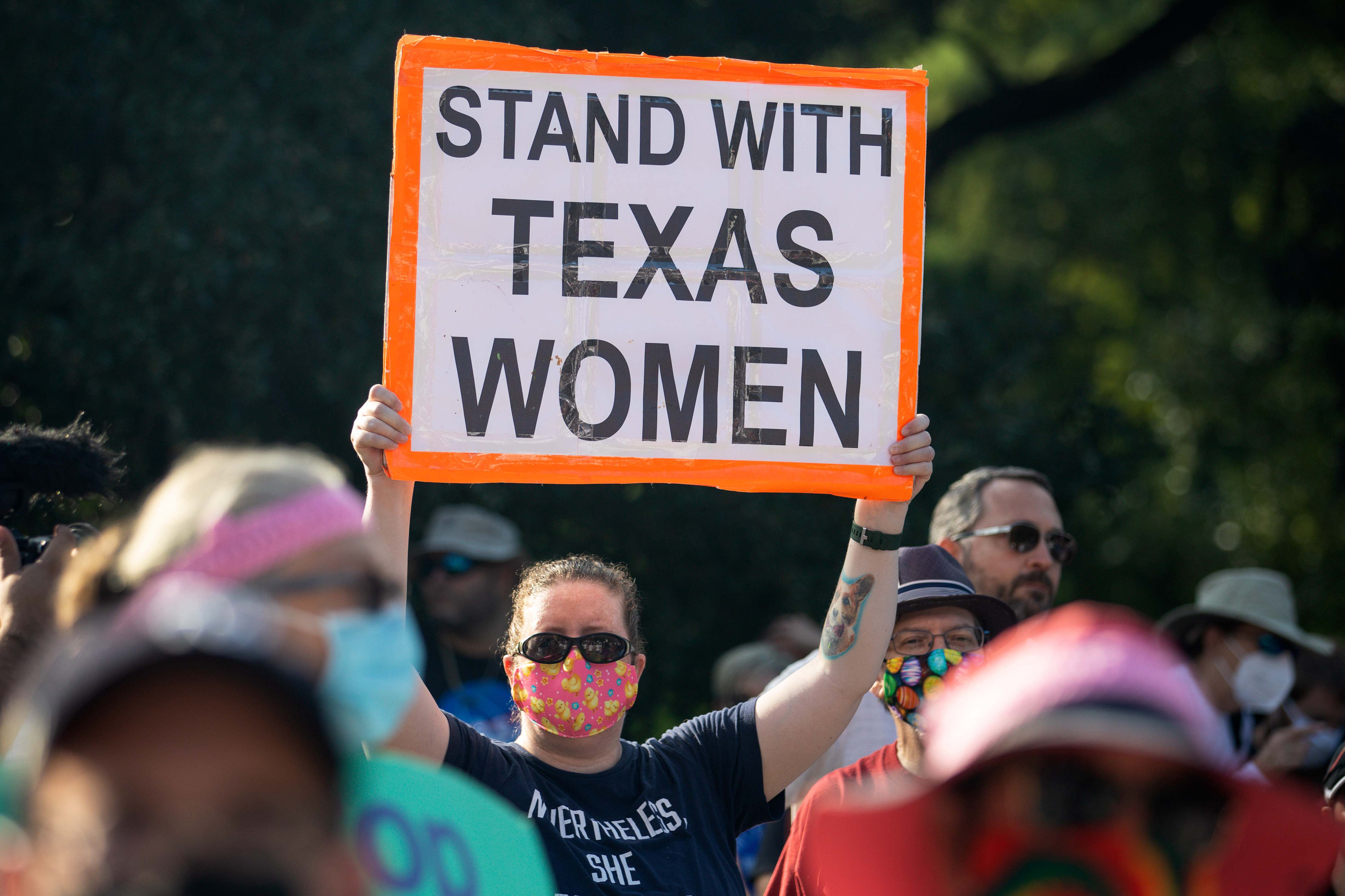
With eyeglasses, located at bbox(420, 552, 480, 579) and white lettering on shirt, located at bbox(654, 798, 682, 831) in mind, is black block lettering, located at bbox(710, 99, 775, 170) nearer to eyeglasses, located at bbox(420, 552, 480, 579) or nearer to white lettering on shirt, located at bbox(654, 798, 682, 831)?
white lettering on shirt, located at bbox(654, 798, 682, 831)

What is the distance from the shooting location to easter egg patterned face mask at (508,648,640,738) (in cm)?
315

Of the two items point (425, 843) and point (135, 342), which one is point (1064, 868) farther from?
point (135, 342)

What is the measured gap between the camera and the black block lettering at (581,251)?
10.8ft

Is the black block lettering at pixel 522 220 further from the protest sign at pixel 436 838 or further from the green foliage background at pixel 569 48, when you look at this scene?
the green foliage background at pixel 569 48

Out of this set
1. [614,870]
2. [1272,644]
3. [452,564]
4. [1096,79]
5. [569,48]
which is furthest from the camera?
[1096,79]

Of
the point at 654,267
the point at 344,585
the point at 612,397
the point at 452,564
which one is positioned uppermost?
the point at 654,267

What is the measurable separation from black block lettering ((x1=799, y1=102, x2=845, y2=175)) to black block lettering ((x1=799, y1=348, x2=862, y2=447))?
1.72ft

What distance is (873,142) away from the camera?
11.2ft

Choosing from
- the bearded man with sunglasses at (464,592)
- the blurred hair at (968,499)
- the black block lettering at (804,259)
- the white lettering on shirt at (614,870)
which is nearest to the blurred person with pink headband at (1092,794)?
the white lettering on shirt at (614,870)

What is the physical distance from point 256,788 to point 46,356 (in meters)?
5.55

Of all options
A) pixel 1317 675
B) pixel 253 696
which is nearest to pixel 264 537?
pixel 253 696

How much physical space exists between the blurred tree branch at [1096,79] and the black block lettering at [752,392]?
7.01 metres

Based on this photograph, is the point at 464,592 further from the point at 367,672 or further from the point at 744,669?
the point at 367,672

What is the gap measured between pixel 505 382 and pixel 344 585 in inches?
66.6
